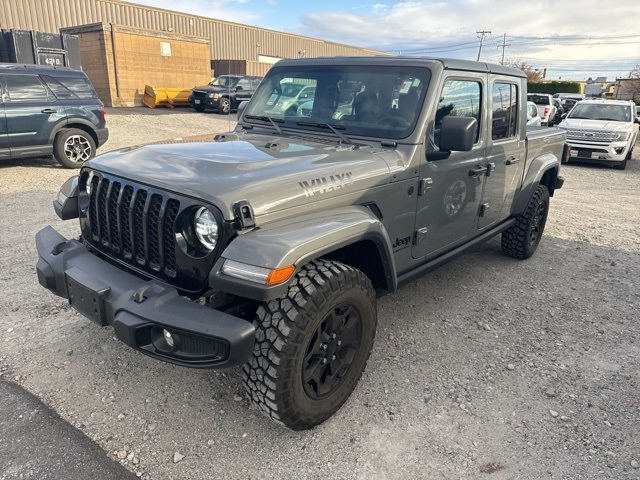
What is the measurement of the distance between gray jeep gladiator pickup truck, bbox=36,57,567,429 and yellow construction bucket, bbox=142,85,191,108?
64.0 feet

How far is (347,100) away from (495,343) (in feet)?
7.03

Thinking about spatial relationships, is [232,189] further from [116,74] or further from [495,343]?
[116,74]

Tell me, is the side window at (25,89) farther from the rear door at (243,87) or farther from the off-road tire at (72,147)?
the rear door at (243,87)

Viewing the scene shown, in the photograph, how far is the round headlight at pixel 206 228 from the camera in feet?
7.76

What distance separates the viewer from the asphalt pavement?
2326 millimetres

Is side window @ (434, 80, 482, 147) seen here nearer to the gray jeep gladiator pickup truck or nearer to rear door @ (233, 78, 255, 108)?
the gray jeep gladiator pickup truck

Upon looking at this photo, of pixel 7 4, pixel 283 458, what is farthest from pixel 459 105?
pixel 7 4

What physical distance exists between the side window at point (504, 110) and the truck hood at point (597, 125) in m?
9.79

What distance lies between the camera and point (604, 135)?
12.5 m

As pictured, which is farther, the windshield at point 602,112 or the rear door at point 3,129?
the windshield at point 602,112

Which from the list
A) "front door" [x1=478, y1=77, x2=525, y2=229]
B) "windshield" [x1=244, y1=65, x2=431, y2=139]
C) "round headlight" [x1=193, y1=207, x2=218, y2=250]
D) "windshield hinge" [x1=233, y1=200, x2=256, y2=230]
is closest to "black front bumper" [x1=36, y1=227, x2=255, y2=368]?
"round headlight" [x1=193, y1=207, x2=218, y2=250]

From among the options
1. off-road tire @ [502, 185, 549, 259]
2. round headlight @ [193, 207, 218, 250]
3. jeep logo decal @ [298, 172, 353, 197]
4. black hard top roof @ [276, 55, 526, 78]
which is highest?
black hard top roof @ [276, 55, 526, 78]

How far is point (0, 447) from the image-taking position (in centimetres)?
247

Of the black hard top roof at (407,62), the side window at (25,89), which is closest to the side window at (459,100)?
the black hard top roof at (407,62)
